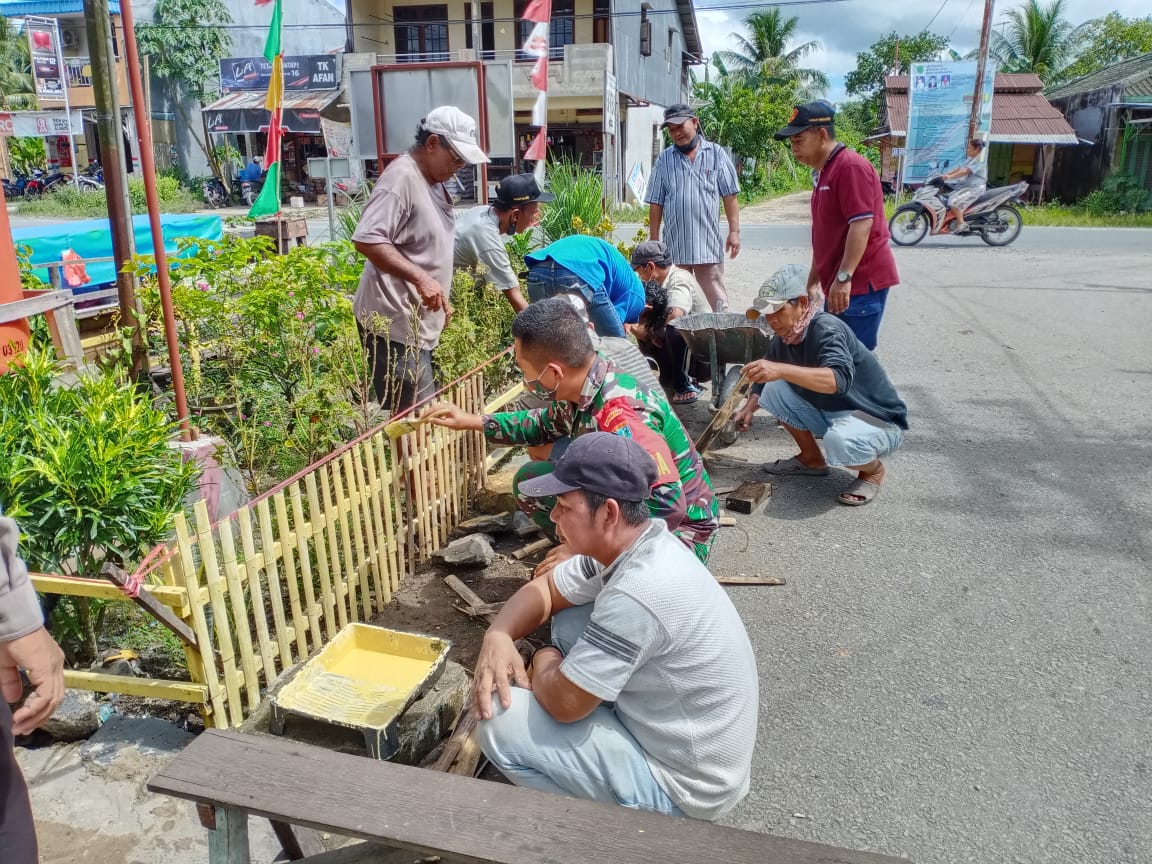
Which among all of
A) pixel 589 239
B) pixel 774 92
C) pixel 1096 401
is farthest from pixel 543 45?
pixel 774 92

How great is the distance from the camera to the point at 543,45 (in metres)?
9.14

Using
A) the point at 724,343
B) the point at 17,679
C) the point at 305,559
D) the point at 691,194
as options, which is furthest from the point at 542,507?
the point at 691,194

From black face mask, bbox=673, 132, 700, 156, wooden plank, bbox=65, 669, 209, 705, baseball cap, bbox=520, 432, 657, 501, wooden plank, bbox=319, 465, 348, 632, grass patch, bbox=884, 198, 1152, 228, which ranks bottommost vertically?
wooden plank, bbox=65, 669, 209, 705

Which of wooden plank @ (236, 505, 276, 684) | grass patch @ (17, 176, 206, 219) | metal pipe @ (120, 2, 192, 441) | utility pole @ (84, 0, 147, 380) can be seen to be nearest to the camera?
wooden plank @ (236, 505, 276, 684)

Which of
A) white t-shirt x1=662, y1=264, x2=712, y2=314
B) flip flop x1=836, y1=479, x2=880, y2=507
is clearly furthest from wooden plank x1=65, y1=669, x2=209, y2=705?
white t-shirt x1=662, y1=264, x2=712, y2=314

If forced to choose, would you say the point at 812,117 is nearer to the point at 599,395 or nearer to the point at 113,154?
the point at 599,395

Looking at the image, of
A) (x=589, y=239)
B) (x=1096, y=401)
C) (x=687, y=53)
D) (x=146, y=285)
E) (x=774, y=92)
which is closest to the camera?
(x=589, y=239)

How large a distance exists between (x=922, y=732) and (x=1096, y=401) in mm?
4689

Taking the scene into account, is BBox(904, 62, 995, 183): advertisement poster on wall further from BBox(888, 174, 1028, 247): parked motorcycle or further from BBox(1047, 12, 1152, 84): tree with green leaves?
BBox(1047, 12, 1152, 84): tree with green leaves

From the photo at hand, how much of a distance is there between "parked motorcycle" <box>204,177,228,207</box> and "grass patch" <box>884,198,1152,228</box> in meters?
23.9

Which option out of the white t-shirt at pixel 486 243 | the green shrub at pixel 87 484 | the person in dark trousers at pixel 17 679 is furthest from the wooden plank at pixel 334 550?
the white t-shirt at pixel 486 243

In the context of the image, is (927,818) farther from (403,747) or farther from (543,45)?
(543,45)

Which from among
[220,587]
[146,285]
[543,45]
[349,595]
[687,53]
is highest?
[687,53]

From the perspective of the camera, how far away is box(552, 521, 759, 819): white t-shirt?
76.4 inches
